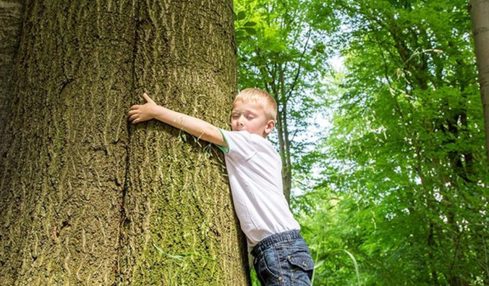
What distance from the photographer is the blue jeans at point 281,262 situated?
2.31 metres

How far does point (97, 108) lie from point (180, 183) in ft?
1.57

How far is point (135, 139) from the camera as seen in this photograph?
2.18 metres

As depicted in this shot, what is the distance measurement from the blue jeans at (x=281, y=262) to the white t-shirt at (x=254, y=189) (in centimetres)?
4

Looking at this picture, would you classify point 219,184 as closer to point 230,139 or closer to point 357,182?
point 230,139

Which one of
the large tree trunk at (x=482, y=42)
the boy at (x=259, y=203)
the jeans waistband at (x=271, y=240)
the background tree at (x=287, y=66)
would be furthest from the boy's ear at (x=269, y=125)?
the background tree at (x=287, y=66)

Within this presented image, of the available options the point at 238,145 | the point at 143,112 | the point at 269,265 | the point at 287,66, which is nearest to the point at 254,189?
the point at 238,145

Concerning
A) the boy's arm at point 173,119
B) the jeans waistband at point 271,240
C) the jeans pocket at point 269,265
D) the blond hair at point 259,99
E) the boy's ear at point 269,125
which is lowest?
the jeans pocket at point 269,265

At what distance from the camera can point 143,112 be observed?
216 centimetres

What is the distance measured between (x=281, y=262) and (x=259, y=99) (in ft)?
2.68

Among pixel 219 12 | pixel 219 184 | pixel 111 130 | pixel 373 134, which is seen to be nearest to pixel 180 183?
pixel 219 184

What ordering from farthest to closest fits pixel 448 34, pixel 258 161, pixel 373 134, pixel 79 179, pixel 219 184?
pixel 373 134 → pixel 448 34 → pixel 258 161 → pixel 219 184 → pixel 79 179

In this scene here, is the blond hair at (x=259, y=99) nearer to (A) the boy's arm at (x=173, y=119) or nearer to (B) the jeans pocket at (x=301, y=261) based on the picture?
(A) the boy's arm at (x=173, y=119)

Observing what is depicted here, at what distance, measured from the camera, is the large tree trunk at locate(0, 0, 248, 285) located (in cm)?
202

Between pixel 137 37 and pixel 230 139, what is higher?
pixel 137 37
